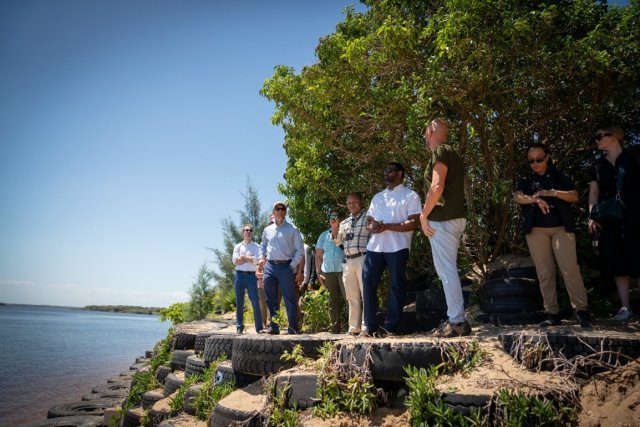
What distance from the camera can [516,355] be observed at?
10.8 ft

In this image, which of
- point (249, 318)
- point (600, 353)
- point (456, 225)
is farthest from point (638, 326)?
point (249, 318)

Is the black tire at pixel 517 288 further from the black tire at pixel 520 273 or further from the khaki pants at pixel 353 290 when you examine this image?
the khaki pants at pixel 353 290

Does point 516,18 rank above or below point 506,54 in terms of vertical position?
above

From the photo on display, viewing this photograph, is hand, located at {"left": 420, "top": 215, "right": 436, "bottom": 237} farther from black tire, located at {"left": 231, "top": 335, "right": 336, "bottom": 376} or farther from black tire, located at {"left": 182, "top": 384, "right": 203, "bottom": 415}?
black tire, located at {"left": 182, "top": 384, "right": 203, "bottom": 415}

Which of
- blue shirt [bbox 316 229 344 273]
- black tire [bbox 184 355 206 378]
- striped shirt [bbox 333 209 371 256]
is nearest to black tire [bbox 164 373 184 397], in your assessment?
black tire [bbox 184 355 206 378]

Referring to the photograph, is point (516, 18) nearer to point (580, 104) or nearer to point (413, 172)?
point (580, 104)

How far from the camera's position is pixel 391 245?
180 inches

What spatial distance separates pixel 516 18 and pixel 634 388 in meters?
4.14

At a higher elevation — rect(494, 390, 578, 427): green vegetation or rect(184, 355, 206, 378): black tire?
rect(494, 390, 578, 427): green vegetation

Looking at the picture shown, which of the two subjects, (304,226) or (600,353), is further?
(304,226)

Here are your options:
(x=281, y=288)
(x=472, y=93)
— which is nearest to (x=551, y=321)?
(x=472, y=93)

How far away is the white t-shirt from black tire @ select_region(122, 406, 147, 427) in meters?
4.78

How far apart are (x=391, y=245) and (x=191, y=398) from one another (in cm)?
335

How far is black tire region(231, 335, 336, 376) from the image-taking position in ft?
14.1
